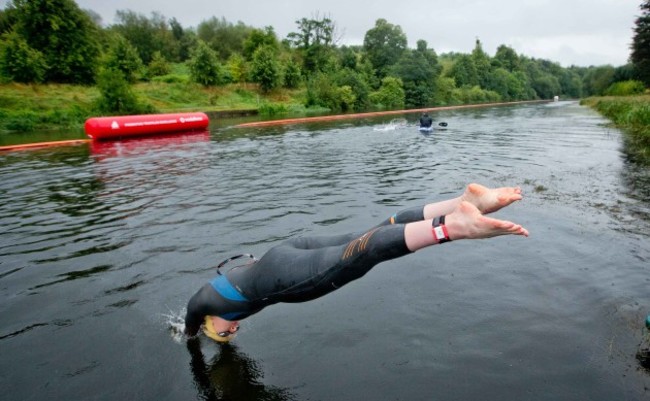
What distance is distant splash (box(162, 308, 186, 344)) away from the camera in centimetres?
387

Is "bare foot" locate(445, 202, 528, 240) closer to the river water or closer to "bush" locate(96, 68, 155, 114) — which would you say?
the river water

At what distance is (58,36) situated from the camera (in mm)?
43250

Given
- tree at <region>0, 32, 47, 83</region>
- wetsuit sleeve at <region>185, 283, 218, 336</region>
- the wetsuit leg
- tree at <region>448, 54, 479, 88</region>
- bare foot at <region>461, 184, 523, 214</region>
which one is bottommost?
wetsuit sleeve at <region>185, 283, 218, 336</region>

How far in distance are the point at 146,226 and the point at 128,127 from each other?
55.4ft

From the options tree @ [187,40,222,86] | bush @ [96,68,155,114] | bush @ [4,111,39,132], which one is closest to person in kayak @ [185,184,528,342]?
bush @ [4,111,39,132]

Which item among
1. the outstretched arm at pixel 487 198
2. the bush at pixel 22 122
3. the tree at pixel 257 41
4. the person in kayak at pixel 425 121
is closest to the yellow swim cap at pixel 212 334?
the outstretched arm at pixel 487 198

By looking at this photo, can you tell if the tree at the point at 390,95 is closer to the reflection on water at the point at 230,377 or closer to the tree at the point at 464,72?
the tree at the point at 464,72

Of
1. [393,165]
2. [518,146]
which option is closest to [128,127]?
[393,165]

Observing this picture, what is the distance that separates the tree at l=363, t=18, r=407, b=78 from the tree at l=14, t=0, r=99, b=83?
56.5 metres

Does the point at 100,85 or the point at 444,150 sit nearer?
the point at 444,150

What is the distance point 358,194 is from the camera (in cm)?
920

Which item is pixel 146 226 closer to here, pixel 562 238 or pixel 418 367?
pixel 418 367

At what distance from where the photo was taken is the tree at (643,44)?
169 feet

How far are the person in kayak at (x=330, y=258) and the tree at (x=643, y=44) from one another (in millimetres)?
65586
